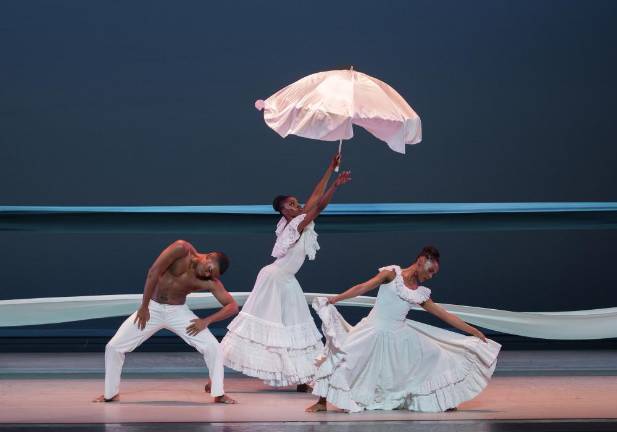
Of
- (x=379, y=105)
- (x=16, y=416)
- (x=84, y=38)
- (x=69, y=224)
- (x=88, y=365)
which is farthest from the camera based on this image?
(x=84, y=38)

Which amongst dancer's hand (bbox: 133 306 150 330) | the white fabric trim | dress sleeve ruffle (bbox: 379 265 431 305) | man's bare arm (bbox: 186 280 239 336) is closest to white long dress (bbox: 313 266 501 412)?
dress sleeve ruffle (bbox: 379 265 431 305)

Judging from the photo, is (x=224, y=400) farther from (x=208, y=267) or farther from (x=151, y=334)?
(x=208, y=267)

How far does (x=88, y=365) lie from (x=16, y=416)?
2020mm

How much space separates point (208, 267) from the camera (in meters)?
6.99

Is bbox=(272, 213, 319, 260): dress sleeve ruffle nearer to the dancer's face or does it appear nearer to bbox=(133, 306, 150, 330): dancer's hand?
the dancer's face

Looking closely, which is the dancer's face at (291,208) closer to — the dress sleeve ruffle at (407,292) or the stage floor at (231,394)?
the dress sleeve ruffle at (407,292)

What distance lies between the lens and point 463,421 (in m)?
6.38

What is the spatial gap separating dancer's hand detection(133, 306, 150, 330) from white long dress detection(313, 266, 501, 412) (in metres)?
1.01

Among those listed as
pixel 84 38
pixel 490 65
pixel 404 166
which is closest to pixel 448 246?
pixel 404 166

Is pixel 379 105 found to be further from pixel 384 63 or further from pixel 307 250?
pixel 384 63

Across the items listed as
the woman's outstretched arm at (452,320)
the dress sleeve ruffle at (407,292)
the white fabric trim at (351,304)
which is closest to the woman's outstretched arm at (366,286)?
the dress sleeve ruffle at (407,292)

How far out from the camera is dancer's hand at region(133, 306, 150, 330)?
6988 mm

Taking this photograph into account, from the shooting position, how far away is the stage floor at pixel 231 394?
21.0 ft

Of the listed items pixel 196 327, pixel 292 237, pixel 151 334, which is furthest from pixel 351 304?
pixel 151 334
